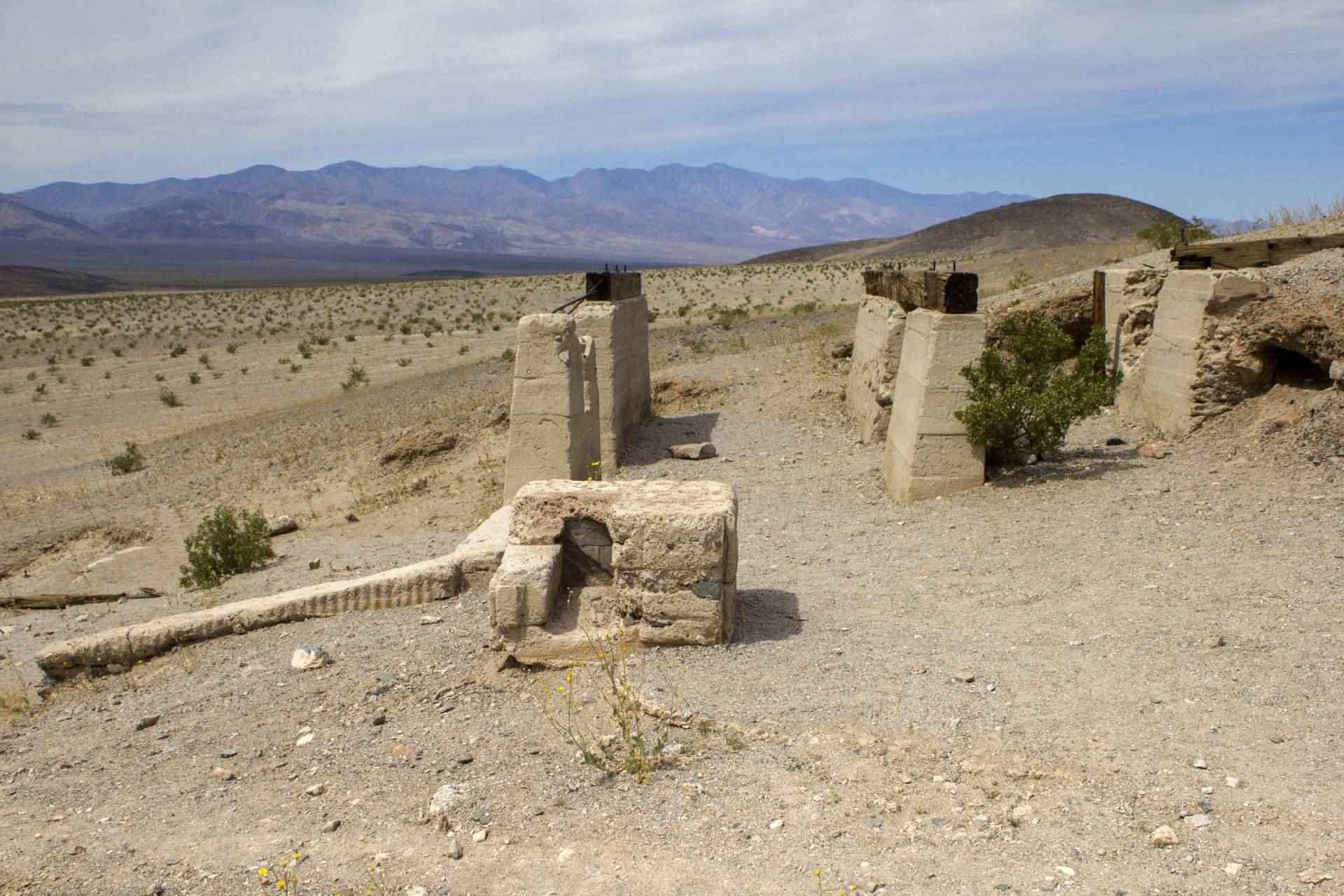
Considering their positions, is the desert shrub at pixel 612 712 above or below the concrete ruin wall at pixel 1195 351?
below

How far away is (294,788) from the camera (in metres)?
4.39

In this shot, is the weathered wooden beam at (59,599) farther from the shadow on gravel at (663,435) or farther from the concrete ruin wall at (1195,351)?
the concrete ruin wall at (1195,351)

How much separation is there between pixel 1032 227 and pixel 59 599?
7226cm

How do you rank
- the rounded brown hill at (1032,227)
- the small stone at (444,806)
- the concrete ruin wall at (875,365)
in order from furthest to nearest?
1. the rounded brown hill at (1032,227)
2. the concrete ruin wall at (875,365)
3. the small stone at (444,806)

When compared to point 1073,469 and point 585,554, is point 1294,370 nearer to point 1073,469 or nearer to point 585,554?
point 1073,469

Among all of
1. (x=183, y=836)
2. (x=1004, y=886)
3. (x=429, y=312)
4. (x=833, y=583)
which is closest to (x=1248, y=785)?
(x=1004, y=886)

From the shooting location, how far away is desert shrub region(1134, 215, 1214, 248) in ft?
46.9

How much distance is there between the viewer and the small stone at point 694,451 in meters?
11.1

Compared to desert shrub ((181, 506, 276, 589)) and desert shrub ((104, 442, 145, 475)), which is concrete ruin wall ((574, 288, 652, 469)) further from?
desert shrub ((104, 442, 145, 475))

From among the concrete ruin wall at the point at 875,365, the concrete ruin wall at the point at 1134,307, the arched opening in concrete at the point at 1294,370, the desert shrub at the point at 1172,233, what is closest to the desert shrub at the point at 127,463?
the concrete ruin wall at the point at 875,365

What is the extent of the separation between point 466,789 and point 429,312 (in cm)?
3761

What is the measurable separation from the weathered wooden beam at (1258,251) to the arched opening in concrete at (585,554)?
23.3 feet

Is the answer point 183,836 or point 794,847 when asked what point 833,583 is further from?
point 183,836

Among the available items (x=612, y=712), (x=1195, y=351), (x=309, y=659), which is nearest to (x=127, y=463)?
(x=309, y=659)
